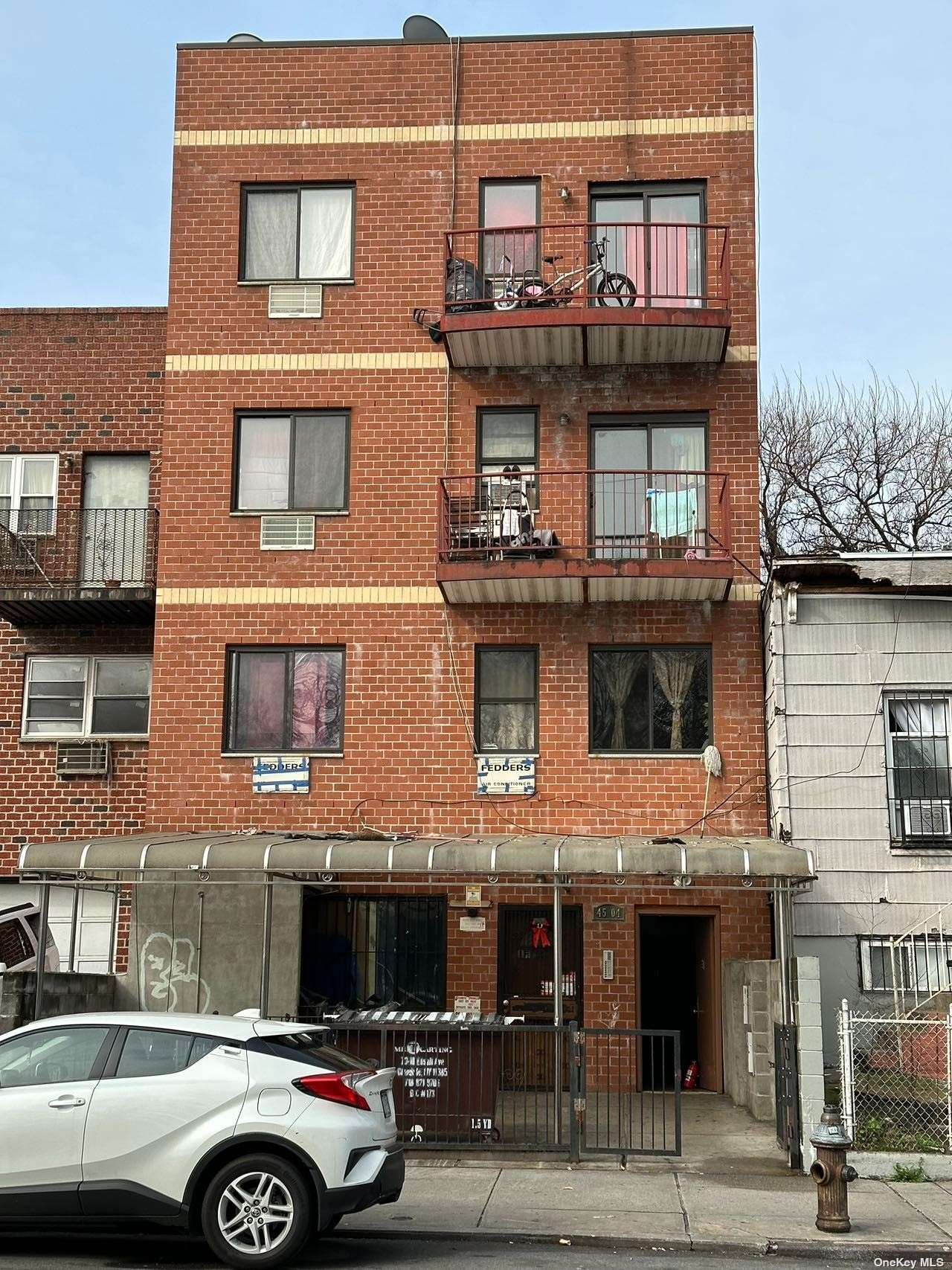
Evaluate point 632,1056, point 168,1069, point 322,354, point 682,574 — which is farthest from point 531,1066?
point 322,354

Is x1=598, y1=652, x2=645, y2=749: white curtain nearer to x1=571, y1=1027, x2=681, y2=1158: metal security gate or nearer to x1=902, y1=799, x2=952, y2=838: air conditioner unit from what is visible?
x1=902, y1=799, x2=952, y2=838: air conditioner unit

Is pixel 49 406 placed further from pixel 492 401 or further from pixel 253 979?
pixel 253 979

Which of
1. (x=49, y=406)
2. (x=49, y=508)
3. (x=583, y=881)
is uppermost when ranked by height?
(x=49, y=406)

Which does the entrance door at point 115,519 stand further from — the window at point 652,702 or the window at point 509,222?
the window at point 652,702

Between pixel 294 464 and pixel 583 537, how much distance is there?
4.01 m

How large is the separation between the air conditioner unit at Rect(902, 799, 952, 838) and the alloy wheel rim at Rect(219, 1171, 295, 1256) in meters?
10.0

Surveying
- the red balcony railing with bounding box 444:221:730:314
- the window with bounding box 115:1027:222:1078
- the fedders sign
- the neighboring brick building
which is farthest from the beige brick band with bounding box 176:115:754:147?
the window with bounding box 115:1027:222:1078

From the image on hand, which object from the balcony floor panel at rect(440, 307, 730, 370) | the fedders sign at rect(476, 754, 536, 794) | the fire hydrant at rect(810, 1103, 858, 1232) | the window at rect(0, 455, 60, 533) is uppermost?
the balcony floor panel at rect(440, 307, 730, 370)

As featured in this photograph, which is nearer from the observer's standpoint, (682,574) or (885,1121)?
(885,1121)

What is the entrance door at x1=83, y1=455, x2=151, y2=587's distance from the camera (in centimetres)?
2019

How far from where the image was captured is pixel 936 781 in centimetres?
1705

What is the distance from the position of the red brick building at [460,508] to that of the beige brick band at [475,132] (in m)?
0.05

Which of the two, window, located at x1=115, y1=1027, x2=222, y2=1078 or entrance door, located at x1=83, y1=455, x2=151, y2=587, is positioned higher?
entrance door, located at x1=83, y1=455, x2=151, y2=587

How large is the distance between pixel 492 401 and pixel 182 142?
5720mm
